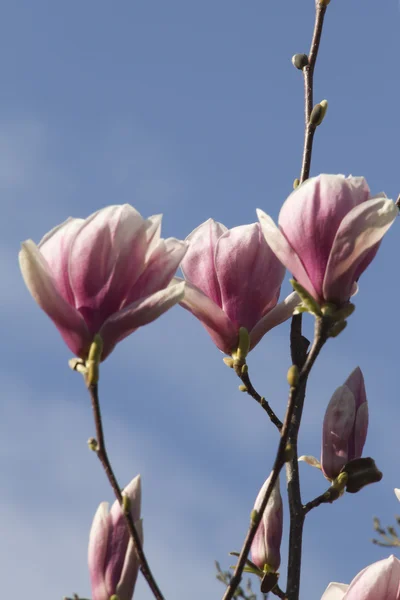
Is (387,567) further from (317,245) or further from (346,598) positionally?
(317,245)

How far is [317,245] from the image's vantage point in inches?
67.4

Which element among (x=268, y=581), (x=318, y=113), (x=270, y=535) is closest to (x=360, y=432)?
(x=270, y=535)

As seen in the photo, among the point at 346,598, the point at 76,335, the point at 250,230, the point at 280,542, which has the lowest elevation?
the point at 346,598

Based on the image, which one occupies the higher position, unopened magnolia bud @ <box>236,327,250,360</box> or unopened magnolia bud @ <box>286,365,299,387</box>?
unopened magnolia bud @ <box>236,327,250,360</box>

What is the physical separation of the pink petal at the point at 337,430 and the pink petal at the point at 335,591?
30cm

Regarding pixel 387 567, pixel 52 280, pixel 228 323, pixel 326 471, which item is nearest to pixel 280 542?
pixel 326 471

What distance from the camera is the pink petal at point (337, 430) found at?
2240mm

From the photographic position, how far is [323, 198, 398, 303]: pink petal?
1.67 m

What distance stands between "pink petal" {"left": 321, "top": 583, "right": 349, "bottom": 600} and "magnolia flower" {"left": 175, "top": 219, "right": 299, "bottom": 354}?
2.04ft

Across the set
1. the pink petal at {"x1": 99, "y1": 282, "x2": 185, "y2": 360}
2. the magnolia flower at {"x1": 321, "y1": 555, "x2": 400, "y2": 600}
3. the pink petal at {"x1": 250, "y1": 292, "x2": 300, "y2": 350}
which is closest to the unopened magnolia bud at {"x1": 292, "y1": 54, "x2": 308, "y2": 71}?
the pink petal at {"x1": 250, "y1": 292, "x2": 300, "y2": 350}

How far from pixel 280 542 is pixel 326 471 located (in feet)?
0.75

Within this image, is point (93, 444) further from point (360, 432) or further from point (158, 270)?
point (360, 432)

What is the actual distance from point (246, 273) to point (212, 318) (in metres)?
0.14

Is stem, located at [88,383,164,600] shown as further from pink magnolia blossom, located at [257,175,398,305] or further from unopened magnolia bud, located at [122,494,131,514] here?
pink magnolia blossom, located at [257,175,398,305]
